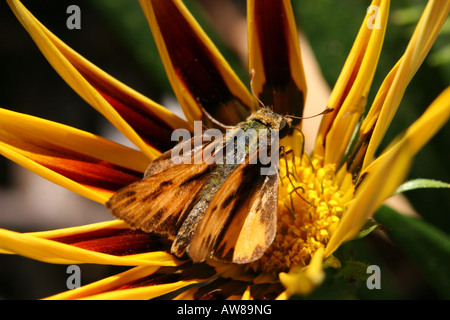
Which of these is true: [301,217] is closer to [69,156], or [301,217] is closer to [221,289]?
[221,289]

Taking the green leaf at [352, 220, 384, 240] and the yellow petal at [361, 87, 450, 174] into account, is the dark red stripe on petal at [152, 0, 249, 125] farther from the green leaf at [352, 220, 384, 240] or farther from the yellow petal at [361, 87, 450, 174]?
the yellow petal at [361, 87, 450, 174]

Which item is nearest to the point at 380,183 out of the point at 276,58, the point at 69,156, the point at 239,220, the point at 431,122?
the point at 431,122

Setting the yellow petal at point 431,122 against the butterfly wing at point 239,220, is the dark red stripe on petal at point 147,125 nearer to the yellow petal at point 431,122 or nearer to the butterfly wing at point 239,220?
the butterfly wing at point 239,220

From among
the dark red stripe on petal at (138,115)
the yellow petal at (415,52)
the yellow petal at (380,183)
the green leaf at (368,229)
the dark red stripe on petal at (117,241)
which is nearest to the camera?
the yellow petal at (380,183)

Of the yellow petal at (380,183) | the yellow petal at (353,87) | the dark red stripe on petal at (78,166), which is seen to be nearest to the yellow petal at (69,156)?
the dark red stripe on petal at (78,166)

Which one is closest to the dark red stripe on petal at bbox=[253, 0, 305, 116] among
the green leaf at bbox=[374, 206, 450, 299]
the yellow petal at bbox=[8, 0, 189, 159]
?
the yellow petal at bbox=[8, 0, 189, 159]
